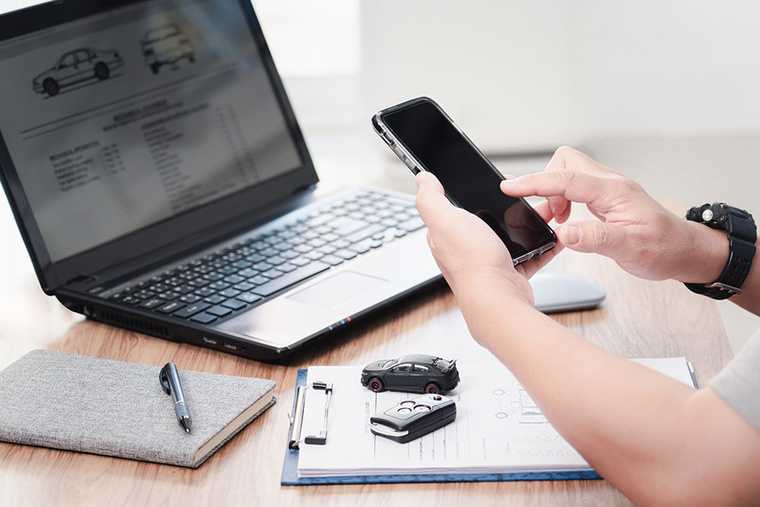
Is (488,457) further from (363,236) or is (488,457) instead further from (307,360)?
(363,236)

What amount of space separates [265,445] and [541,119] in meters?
1.04

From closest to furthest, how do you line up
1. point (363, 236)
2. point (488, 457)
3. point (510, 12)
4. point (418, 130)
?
point (488, 457), point (418, 130), point (363, 236), point (510, 12)

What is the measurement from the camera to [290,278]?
3.85 feet

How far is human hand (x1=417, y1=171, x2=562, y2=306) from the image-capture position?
0.81m

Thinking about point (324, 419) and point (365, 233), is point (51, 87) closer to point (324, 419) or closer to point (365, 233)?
point (365, 233)

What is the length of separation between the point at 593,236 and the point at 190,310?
45cm

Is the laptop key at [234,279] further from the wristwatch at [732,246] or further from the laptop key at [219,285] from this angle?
the wristwatch at [732,246]

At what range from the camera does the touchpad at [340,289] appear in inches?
44.4

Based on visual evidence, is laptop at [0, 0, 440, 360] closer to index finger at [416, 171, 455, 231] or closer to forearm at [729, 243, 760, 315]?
index finger at [416, 171, 455, 231]

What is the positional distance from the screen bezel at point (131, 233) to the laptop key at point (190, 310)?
Result: 0.53ft

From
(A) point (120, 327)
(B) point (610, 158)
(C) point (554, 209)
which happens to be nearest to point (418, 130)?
(C) point (554, 209)

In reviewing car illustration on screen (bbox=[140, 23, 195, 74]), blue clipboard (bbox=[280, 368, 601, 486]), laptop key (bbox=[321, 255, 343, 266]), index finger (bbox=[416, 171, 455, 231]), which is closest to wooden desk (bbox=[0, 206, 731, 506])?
blue clipboard (bbox=[280, 368, 601, 486])

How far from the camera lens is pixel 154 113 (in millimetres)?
1296

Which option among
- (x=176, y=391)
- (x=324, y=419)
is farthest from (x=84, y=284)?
(x=324, y=419)
